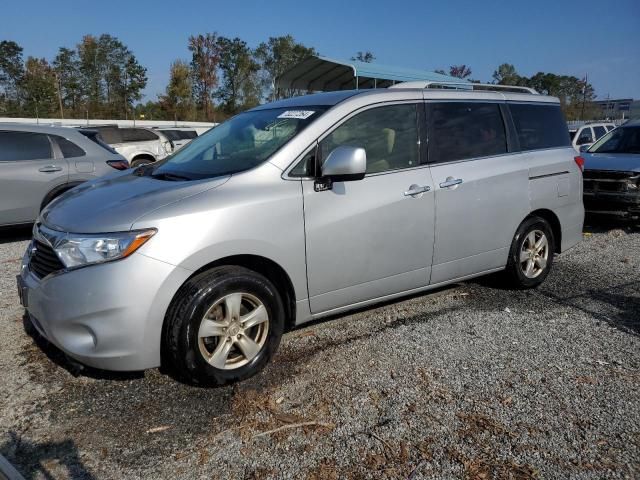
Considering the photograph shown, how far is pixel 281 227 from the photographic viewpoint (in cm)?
327

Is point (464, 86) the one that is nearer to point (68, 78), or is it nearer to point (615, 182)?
point (615, 182)

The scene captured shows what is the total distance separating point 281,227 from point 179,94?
5627 cm

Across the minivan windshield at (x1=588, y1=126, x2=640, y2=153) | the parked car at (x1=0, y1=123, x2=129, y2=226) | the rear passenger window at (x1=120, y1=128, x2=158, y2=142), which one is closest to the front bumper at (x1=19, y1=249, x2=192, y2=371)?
the parked car at (x1=0, y1=123, x2=129, y2=226)

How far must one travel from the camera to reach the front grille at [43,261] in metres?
2.99

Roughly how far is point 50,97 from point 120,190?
178 feet

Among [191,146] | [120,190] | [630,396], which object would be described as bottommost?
[630,396]

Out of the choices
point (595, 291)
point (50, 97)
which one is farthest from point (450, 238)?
point (50, 97)

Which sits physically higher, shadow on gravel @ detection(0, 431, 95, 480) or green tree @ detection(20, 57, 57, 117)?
green tree @ detection(20, 57, 57, 117)

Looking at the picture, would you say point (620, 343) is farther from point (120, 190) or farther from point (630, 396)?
point (120, 190)

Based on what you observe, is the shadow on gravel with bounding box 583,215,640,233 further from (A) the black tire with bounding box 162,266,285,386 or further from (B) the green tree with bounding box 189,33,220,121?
(B) the green tree with bounding box 189,33,220,121

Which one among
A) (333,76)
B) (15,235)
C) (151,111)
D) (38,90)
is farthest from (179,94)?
(15,235)

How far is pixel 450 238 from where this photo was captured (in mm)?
4180

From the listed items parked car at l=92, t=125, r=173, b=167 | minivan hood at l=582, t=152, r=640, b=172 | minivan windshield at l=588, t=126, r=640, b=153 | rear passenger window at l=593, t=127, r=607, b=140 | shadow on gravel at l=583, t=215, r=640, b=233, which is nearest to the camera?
minivan hood at l=582, t=152, r=640, b=172

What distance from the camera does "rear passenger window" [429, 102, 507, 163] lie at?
420 centimetres
